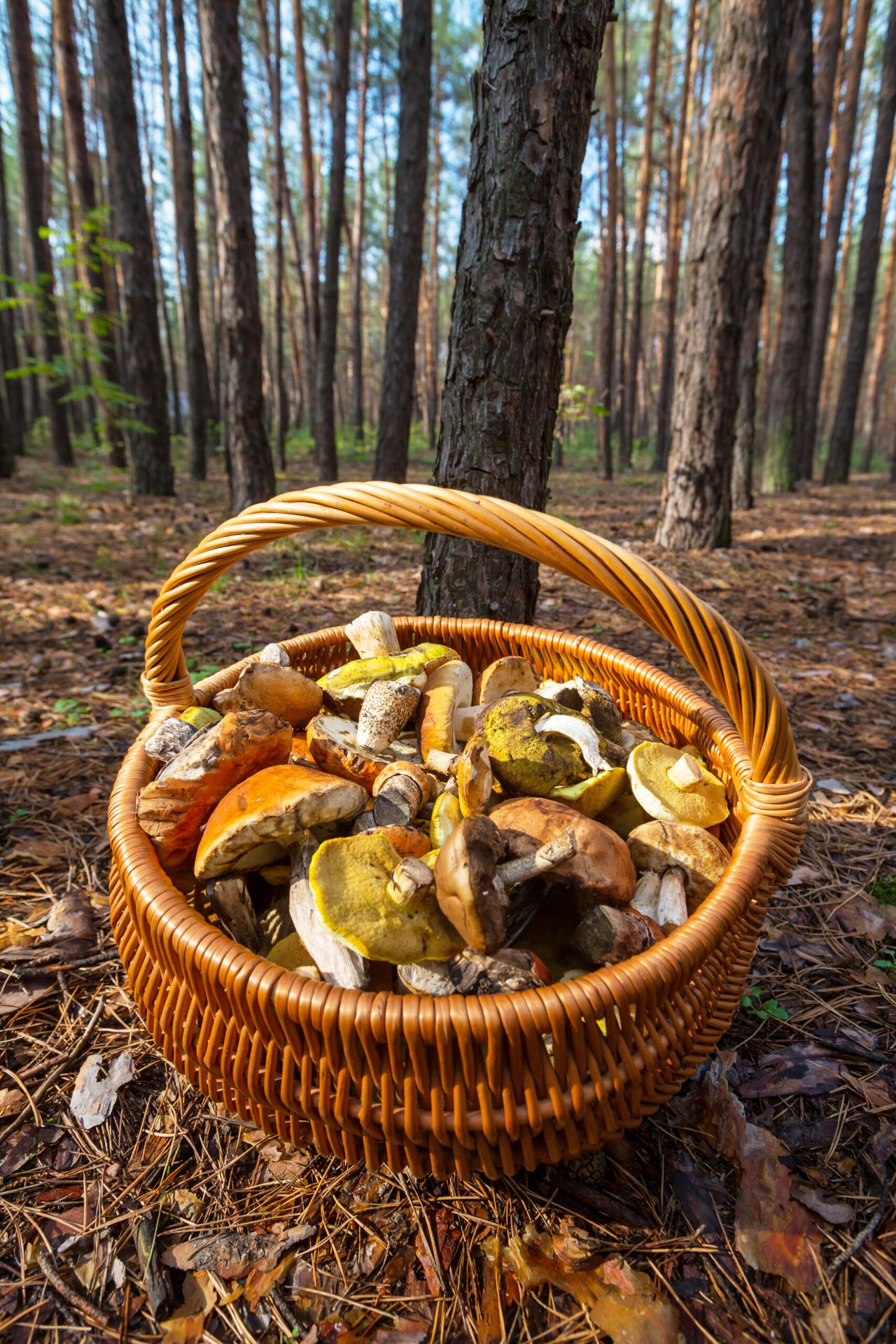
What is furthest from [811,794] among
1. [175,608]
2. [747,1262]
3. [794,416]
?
[794,416]

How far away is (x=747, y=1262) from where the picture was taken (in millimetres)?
1093

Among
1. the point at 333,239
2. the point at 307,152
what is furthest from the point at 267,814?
the point at 307,152

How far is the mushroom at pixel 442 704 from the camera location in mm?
1615

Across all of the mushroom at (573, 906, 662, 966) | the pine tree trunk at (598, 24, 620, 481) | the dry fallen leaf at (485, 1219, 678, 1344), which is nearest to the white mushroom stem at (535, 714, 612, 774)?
the mushroom at (573, 906, 662, 966)

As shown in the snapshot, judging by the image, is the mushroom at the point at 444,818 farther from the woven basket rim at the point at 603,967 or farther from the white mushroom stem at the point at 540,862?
the woven basket rim at the point at 603,967

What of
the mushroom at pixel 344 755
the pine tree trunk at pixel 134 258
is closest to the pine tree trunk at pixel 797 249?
the pine tree trunk at pixel 134 258

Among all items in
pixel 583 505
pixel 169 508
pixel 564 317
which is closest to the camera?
pixel 564 317

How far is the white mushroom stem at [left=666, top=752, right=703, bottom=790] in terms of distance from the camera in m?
1.43

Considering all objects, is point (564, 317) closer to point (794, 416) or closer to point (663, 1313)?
point (663, 1313)

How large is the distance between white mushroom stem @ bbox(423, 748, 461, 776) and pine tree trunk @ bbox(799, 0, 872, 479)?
10956 millimetres

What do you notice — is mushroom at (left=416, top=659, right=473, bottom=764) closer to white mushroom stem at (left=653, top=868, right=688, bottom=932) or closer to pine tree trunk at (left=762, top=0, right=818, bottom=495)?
white mushroom stem at (left=653, top=868, right=688, bottom=932)

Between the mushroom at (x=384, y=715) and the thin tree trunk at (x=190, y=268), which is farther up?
the thin tree trunk at (x=190, y=268)

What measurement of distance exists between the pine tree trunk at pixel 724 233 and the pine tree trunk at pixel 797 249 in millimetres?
4061

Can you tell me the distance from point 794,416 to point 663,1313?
1022 cm
